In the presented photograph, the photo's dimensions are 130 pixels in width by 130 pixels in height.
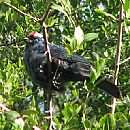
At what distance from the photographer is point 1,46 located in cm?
368

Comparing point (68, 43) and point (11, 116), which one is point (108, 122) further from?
point (68, 43)

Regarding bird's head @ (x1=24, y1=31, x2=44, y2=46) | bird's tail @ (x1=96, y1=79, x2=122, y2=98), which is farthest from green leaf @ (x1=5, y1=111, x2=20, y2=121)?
bird's head @ (x1=24, y1=31, x2=44, y2=46)

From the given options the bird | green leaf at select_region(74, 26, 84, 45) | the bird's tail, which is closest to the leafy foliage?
the bird

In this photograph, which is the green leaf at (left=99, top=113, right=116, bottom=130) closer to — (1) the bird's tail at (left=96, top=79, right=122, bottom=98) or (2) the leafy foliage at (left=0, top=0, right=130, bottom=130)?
(1) the bird's tail at (left=96, top=79, right=122, bottom=98)

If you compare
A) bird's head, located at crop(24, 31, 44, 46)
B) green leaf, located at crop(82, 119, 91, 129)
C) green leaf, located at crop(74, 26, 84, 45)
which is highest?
green leaf, located at crop(74, 26, 84, 45)

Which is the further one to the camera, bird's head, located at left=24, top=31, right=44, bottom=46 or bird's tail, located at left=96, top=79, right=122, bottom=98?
bird's head, located at left=24, top=31, right=44, bottom=46

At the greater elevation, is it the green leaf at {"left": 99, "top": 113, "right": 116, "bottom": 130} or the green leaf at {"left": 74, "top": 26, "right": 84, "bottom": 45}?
the green leaf at {"left": 74, "top": 26, "right": 84, "bottom": 45}

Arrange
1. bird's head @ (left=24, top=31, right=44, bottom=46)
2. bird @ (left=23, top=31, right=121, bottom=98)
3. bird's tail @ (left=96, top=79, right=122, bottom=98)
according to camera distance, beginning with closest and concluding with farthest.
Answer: bird's tail @ (left=96, top=79, right=122, bottom=98) → bird @ (left=23, top=31, right=121, bottom=98) → bird's head @ (left=24, top=31, right=44, bottom=46)

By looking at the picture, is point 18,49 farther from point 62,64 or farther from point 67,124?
point 67,124

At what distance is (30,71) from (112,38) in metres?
1.03

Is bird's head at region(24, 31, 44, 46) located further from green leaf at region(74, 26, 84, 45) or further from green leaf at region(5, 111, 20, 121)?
green leaf at region(5, 111, 20, 121)

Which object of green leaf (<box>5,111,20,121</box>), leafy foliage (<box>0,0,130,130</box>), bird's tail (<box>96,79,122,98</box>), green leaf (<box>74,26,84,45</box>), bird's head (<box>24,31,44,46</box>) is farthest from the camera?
bird's head (<box>24,31,44,46</box>)

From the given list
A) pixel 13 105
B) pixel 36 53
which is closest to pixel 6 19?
pixel 36 53

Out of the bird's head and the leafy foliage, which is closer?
the leafy foliage
